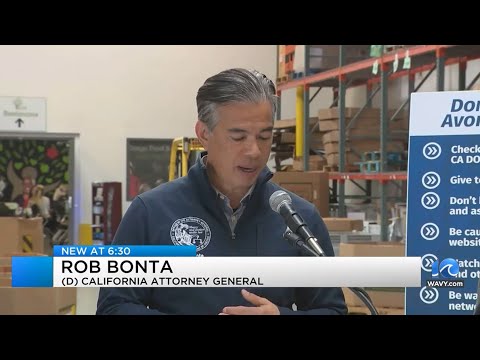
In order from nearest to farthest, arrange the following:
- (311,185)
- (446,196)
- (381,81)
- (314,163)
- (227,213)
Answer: (227,213), (446,196), (311,185), (381,81), (314,163)

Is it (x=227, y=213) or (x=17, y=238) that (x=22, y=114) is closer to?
(x=17, y=238)

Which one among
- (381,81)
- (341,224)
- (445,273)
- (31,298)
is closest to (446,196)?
(445,273)

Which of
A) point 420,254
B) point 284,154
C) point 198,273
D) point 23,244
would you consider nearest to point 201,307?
point 198,273

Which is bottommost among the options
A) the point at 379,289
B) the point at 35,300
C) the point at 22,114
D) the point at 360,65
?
the point at 35,300

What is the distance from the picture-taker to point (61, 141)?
34.7ft

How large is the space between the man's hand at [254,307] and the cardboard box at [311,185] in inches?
85.8

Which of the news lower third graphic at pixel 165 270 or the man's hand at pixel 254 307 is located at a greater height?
the news lower third graphic at pixel 165 270

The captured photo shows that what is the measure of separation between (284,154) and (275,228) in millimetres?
5894

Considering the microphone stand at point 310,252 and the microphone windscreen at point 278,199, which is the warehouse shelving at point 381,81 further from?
the microphone stand at point 310,252

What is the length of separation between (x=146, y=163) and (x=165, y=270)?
831 centimetres

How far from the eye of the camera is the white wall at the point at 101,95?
32.7ft

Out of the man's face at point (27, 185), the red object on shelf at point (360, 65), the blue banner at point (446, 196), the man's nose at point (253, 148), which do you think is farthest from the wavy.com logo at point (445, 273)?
the man's face at point (27, 185)

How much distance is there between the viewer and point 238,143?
2.35 metres
